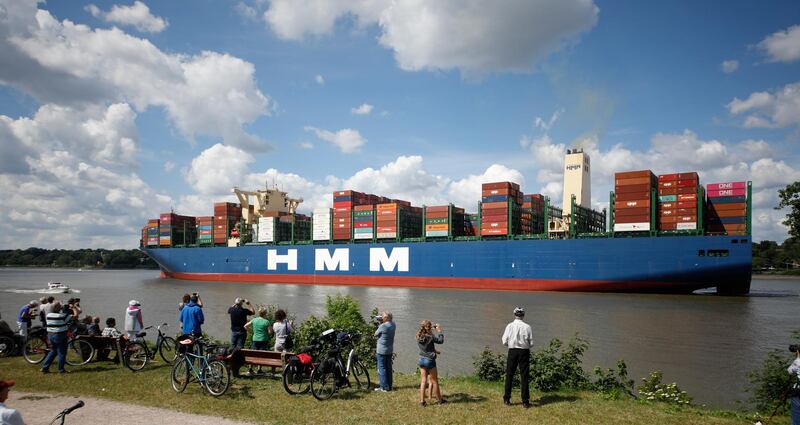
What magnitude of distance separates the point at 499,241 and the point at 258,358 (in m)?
35.3

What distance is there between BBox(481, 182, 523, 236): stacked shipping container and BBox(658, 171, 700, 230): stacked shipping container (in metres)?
11.8

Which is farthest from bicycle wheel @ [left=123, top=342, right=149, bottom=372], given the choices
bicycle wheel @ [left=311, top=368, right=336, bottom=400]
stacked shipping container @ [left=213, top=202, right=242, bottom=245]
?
stacked shipping container @ [left=213, top=202, right=242, bottom=245]

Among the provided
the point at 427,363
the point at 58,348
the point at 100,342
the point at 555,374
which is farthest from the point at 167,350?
the point at 555,374

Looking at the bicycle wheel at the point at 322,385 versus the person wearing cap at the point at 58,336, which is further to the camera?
the person wearing cap at the point at 58,336

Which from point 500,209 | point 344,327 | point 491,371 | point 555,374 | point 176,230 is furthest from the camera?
point 176,230

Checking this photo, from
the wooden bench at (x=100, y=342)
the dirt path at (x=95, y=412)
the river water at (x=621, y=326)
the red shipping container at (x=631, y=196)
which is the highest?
the red shipping container at (x=631, y=196)

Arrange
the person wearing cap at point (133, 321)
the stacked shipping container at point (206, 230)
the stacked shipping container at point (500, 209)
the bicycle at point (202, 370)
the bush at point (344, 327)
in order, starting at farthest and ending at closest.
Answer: the stacked shipping container at point (206, 230) → the stacked shipping container at point (500, 209) → the bush at point (344, 327) → the person wearing cap at point (133, 321) → the bicycle at point (202, 370)

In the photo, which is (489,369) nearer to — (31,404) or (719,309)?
(31,404)

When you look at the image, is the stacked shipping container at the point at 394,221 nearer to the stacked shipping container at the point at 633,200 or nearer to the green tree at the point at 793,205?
the stacked shipping container at the point at 633,200

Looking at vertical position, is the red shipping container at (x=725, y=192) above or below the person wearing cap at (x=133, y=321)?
above

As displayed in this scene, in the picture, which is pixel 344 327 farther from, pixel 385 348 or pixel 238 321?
pixel 385 348

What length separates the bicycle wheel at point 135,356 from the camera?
9.45m

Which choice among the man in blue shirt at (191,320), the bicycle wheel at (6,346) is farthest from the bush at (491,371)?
the bicycle wheel at (6,346)

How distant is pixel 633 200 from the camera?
3659cm
